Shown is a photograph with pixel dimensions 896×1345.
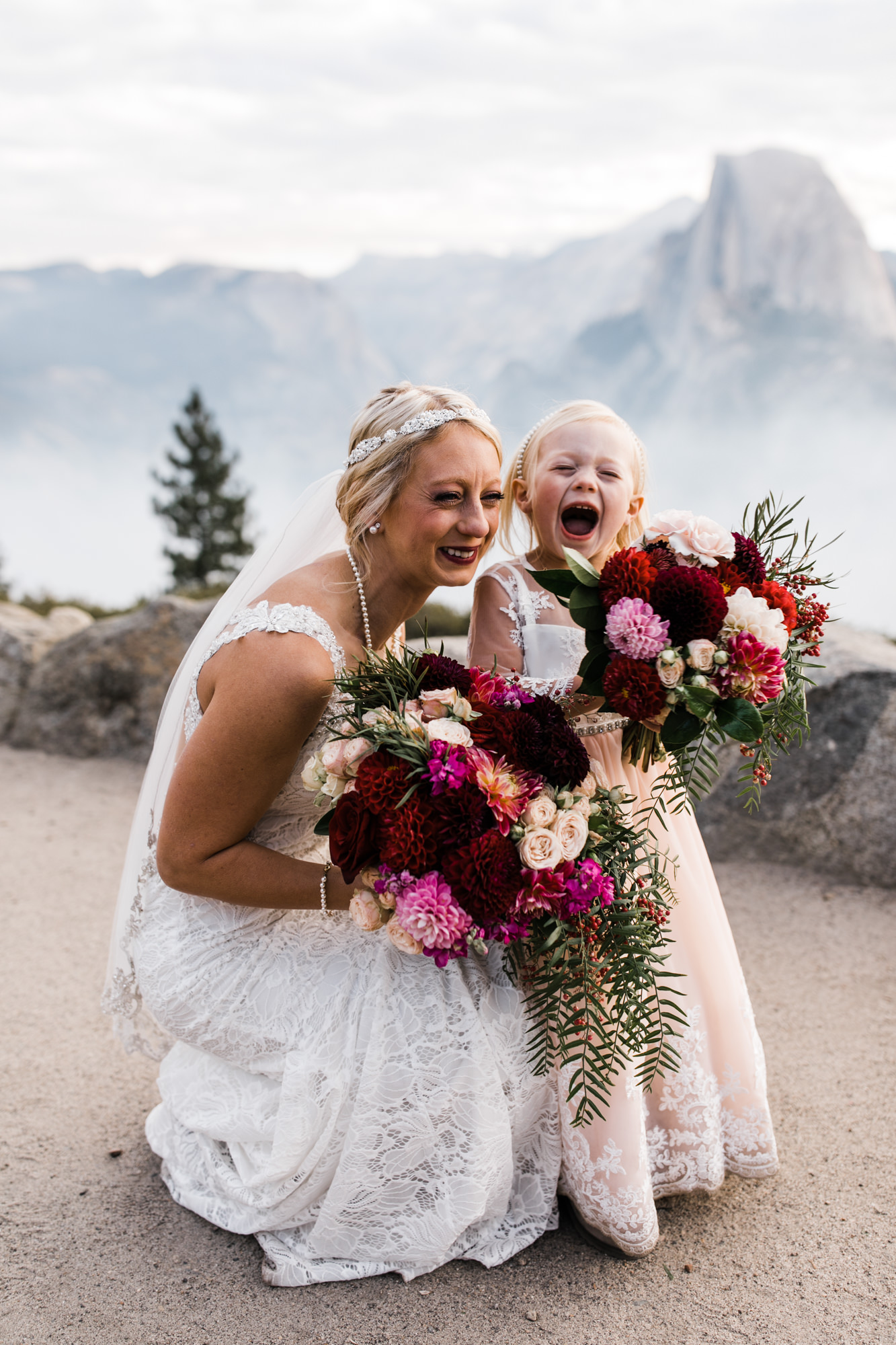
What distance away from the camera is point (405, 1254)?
2.61m

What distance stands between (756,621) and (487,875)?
2.81 feet

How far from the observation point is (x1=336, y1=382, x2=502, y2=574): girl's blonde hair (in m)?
2.81

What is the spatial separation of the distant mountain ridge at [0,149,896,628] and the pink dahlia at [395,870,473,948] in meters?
68.0

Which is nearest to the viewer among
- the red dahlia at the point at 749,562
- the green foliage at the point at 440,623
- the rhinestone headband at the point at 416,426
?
the red dahlia at the point at 749,562

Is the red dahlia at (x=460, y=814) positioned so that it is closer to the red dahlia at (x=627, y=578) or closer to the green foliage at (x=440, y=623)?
the red dahlia at (x=627, y=578)

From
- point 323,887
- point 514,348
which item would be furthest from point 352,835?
point 514,348

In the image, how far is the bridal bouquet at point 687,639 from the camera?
2.20 m

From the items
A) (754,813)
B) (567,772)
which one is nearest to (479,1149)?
(567,772)

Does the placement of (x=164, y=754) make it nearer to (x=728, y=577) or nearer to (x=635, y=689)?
(x=635, y=689)

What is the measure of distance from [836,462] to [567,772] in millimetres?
85777

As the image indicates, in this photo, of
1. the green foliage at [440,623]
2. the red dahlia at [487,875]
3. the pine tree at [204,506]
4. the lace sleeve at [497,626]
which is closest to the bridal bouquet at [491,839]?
the red dahlia at [487,875]

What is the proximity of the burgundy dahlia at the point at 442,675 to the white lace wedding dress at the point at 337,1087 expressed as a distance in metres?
0.35

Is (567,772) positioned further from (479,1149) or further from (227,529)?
(227,529)

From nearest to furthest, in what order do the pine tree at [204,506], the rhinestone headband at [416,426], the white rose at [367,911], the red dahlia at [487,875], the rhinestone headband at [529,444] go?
the red dahlia at [487,875] < the white rose at [367,911] < the rhinestone headband at [416,426] < the rhinestone headband at [529,444] < the pine tree at [204,506]
